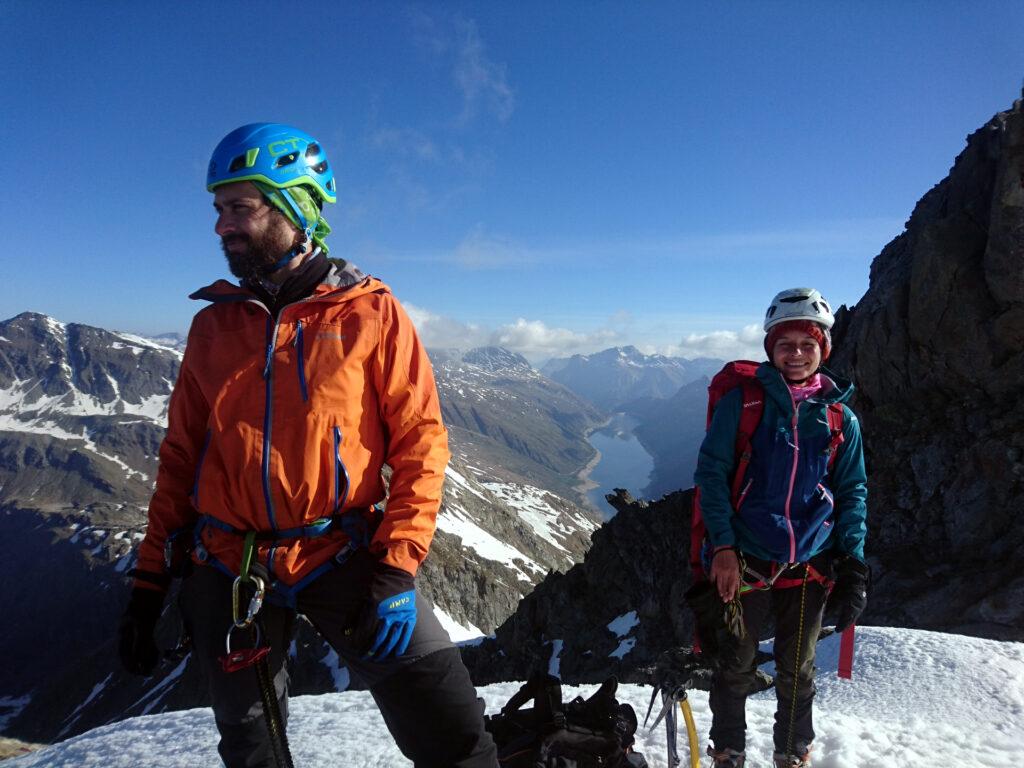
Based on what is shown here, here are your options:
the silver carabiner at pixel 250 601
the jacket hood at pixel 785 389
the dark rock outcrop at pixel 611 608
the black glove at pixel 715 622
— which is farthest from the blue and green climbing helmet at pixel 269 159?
the dark rock outcrop at pixel 611 608

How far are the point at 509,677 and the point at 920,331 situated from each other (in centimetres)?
3137

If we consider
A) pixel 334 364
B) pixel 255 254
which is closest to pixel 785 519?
pixel 334 364

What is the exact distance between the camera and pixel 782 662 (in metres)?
5.11

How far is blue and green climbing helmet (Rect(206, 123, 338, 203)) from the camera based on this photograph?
3.78 m

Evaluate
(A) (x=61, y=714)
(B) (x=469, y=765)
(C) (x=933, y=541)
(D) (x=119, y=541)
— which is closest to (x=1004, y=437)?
(C) (x=933, y=541)

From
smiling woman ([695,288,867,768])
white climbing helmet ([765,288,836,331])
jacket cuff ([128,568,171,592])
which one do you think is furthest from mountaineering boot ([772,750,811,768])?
jacket cuff ([128,568,171,592])

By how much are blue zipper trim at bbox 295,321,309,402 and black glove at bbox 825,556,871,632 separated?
4.80 m

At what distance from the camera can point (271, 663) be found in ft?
12.1

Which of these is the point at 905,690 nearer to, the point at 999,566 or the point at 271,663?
the point at 271,663

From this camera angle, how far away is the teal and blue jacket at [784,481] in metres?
4.72

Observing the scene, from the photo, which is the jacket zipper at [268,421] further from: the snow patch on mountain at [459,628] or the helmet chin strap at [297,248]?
the snow patch on mountain at [459,628]

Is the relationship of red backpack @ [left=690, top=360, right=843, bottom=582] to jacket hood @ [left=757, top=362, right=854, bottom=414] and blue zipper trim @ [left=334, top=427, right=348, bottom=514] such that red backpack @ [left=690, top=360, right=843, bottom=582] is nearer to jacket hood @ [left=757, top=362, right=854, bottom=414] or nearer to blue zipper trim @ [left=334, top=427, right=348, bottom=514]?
jacket hood @ [left=757, top=362, right=854, bottom=414]

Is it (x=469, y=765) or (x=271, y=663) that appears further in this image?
(x=271, y=663)

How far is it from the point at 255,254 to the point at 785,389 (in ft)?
14.7
